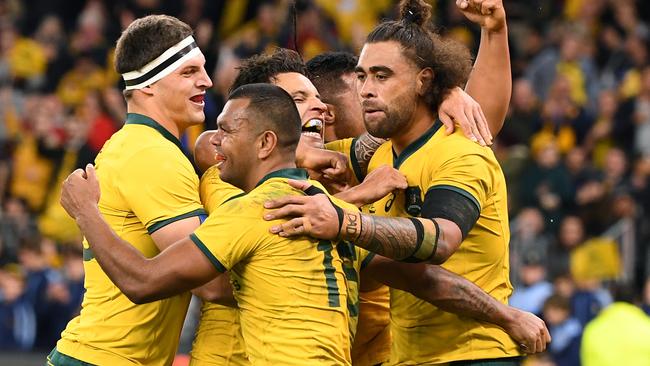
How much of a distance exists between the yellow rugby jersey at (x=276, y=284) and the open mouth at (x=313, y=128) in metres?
0.96

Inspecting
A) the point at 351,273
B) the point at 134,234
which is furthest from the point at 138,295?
the point at 351,273

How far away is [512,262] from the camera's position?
12.0 m

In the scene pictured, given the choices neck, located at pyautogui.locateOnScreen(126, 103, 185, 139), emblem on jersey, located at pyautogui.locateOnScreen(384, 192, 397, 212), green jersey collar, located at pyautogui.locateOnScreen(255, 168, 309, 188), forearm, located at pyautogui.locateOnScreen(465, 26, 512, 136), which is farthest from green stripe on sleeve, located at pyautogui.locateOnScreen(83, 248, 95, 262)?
forearm, located at pyautogui.locateOnScreen(465, 26, 512, 136)

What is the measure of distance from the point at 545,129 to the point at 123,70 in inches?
345

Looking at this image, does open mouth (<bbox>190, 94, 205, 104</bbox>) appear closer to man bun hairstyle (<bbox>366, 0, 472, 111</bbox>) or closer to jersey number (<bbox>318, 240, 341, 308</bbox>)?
man bun hairstyle (<bbox>366, 0, 472, 111</bbox>)

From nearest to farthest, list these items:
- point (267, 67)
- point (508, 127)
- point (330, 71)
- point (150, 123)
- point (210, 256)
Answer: point (210, 256)
point (150, 123)
point (267, 67)
point (330, 71)
point (508, 127)

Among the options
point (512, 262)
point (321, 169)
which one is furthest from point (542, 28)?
point (321, 169)

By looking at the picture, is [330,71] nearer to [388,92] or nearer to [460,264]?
[388,92]

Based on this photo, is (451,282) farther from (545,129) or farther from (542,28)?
(542,28)

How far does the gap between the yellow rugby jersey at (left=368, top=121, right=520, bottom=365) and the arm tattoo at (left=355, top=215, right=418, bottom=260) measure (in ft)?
1.30

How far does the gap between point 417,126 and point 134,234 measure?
124 centimetres

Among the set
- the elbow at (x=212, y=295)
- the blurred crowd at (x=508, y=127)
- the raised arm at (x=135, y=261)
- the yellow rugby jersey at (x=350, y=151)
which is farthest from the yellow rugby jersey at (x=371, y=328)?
the blurred crowd at (x=508, y=127)

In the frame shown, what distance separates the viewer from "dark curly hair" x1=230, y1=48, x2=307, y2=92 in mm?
5719

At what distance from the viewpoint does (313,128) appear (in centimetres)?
559
